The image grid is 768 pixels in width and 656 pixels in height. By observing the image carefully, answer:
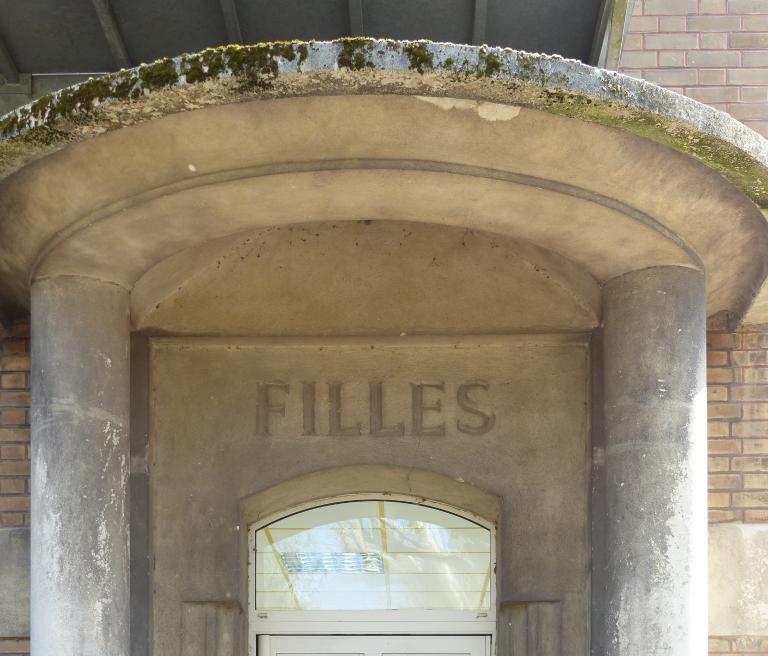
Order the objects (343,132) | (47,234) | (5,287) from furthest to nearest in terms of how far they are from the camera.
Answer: (5,287) → (47,234) → (343,132)

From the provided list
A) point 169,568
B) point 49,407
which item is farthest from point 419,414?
point 49,407

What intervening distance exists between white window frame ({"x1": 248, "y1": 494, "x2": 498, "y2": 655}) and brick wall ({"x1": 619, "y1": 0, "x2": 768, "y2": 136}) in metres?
2.21

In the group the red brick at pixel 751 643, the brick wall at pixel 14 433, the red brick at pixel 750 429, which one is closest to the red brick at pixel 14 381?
the brick wall at pixel 14 433

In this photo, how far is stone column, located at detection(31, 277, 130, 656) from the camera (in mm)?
4617

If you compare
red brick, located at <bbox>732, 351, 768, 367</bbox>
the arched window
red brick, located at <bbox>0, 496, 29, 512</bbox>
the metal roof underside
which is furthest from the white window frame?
the metal roof underside

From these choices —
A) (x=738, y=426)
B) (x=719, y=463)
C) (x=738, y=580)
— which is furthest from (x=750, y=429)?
(x=738, y=580)

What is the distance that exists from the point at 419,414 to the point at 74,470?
1.59m

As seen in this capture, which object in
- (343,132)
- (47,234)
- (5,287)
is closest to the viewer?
(343,132)

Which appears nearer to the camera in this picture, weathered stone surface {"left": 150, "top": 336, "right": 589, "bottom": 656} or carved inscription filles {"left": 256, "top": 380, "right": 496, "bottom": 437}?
weathered stone surface {"left": 150, "top": 336, "right": 589, "bottom": 656}

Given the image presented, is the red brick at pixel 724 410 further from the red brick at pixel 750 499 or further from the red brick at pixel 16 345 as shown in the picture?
the red brick at pixel 16 345

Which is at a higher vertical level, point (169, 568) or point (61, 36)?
point (61, 36)

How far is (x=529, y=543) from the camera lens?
5418mm

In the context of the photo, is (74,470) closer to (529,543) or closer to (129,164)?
(129,164)

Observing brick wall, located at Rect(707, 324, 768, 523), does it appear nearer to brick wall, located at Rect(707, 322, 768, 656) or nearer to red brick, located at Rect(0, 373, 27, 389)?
brick wall, located at Rect(707, 322, 768, 656)
